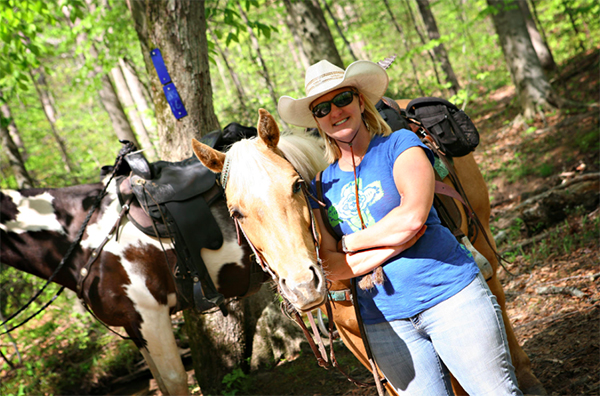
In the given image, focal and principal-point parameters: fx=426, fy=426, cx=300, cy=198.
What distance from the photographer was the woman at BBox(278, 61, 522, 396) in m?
1.59

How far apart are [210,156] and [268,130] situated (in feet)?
0.94

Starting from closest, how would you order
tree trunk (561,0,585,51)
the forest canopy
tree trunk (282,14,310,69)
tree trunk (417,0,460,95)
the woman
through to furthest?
the woman, the forest canopy, tree trunk (282,14,310,69), tree trunk (561,0,585,51), tree trunk (417,0,460,95)

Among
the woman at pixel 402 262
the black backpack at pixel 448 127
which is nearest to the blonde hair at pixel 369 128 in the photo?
the woman at pixel 402 262

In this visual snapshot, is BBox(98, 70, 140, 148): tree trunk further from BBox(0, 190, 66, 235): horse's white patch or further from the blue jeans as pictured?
the blue jeans

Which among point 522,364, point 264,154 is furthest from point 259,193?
point 522,364

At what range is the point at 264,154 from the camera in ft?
5.92

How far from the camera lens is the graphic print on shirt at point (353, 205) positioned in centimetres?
175

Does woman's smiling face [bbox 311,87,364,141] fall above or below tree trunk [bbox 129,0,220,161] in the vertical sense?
below

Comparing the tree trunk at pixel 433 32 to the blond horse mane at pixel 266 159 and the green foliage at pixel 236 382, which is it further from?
the blond horse mane at pixel 266 159

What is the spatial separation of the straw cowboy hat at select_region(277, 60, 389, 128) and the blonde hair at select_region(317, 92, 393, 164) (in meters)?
0.08

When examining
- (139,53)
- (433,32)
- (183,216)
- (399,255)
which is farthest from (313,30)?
(139,53)

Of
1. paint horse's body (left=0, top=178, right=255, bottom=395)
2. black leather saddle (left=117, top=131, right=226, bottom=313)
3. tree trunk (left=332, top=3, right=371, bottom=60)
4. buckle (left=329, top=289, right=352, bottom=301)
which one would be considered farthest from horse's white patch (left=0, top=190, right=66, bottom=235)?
tree trunk (left=332, top=3, right=371, bottom=60)

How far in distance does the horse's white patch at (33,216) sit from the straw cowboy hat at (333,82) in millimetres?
2144

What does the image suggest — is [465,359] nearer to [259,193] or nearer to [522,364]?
[259,193]
